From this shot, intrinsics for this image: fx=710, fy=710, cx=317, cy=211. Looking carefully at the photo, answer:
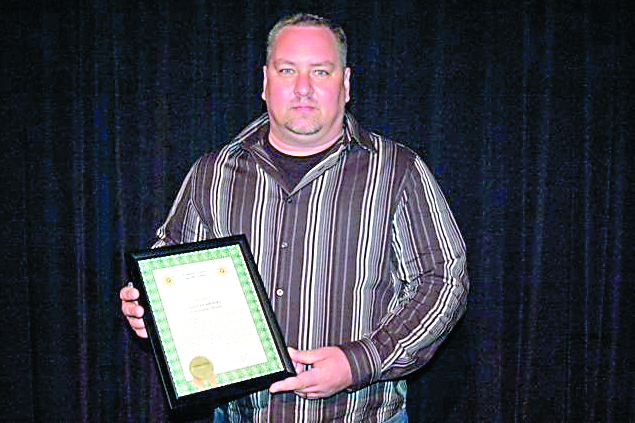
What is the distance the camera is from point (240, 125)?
268 centimetres

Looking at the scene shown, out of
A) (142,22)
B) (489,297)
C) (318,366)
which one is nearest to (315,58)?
(318,366)

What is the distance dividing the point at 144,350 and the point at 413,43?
1.56 m

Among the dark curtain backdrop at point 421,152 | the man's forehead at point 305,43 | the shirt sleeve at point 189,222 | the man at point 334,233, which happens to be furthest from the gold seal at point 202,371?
the dark curtain backdrop at point 421,152

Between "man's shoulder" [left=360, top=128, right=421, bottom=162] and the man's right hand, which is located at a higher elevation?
"man's shoulder" [left=360, top=128, right=421, bottom=162]

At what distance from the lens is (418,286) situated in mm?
1793

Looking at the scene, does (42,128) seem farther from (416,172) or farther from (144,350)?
(416,172)

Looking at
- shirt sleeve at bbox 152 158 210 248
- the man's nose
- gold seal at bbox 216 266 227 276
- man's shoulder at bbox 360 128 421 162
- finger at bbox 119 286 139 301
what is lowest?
finger at bbox 119 286 139 301

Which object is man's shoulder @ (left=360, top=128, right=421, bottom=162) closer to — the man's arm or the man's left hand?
the man's arm

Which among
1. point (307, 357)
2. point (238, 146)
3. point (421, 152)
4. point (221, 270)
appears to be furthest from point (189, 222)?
point (421, 152)

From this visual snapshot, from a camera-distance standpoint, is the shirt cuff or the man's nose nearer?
the shirt cuff

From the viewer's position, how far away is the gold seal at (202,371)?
4.92ft

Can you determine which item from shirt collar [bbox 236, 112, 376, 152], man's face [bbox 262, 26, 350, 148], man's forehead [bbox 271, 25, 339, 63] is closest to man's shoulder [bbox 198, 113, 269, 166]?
shirt collar [bbox 236, 112, 376, 152]

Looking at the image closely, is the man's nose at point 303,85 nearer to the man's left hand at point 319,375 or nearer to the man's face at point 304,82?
the man's face at point 304,82

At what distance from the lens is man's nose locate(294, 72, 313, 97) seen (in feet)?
5.88
